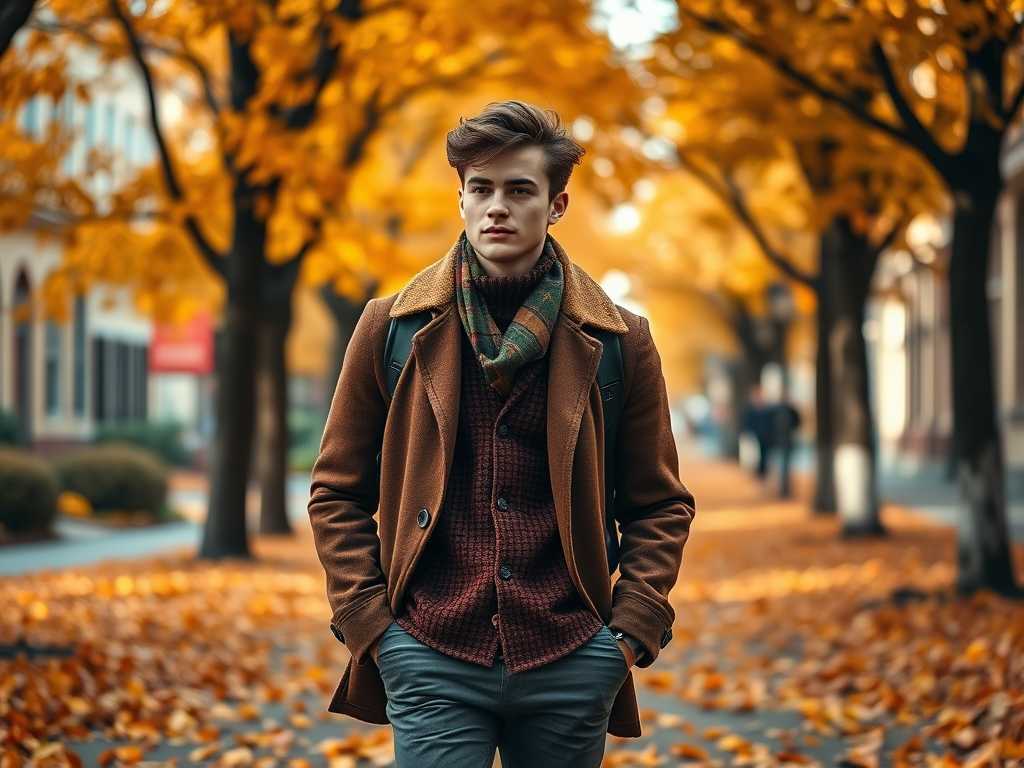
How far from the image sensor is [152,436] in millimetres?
33906

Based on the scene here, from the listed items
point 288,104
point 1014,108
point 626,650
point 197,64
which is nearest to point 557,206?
point 626,650

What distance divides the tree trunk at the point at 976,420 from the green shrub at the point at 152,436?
2357 centimetres

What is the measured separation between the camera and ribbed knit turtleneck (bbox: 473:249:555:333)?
3.10 meters

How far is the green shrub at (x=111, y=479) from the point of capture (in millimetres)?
20906

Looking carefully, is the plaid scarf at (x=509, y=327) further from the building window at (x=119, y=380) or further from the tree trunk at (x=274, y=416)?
the building window at (x=119, y=380)

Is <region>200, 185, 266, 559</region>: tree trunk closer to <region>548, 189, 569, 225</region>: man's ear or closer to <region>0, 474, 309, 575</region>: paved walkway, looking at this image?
<region>0, 474, 309, 575</region>: paved walkway

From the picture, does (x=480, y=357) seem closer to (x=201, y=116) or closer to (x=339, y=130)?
(x=339, y=130)

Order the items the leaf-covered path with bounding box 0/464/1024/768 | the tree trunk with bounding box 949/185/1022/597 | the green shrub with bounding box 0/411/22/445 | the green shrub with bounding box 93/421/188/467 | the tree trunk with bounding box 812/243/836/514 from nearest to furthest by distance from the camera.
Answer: the leaf-covered path with bounding box 0/464/1024/768 → the tree trunk with bounding box 949/185/1022/597 → the tree trunk with bounding box 812/243/836/514 → the green shrub with bounding box 0/411/22/445 → the green shrub with bounding box 93/421/188/467

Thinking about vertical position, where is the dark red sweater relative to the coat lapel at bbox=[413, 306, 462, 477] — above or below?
below

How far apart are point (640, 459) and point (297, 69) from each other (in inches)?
336

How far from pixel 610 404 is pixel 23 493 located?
1430 centimetres

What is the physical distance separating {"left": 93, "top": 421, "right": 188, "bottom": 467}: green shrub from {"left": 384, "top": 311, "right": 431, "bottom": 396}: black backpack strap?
94.0ft

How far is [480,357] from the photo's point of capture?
3.01 metres

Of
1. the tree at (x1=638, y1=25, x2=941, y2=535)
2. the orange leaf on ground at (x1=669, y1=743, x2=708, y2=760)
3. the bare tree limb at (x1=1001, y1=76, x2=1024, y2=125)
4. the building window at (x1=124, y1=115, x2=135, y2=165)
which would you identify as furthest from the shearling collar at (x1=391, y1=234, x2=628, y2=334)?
the building window at (x1=124, y1=115, x2=135, y2=165)
